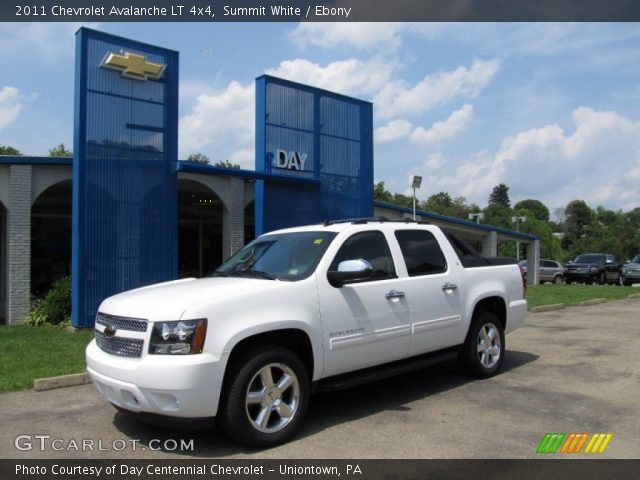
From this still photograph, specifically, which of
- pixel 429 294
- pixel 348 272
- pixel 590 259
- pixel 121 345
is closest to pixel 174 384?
pixel 121 345

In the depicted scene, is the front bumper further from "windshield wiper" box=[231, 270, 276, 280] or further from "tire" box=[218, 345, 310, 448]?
"windshield wiper" box=[231, 270, 276, 280]

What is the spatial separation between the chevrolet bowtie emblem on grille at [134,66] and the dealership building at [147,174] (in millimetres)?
21

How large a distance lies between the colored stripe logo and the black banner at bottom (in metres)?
0.22

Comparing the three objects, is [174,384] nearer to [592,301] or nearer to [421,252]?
[421,252]

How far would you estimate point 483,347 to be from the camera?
6.73 meters

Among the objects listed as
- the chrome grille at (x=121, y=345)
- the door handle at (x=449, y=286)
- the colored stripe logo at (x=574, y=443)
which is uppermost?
the door handle at (x=449, y=286)

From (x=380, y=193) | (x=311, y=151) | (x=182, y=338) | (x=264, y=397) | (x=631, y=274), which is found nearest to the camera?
(x=182, y=338)

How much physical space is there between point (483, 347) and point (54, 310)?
31.1 ft

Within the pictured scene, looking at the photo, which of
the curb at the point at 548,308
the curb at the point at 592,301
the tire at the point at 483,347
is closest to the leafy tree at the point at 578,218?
the curb at the point at 592,301

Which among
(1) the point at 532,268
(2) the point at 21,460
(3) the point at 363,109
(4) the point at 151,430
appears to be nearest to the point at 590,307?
(3) the point at 363,109

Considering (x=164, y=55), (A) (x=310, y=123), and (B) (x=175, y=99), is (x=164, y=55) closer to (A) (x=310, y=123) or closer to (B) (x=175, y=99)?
(B) (x=175, y=99)

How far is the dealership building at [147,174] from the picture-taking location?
437 inches

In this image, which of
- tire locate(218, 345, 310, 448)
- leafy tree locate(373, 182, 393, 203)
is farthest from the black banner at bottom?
leafy tree locate(373, 182, 393, 203)

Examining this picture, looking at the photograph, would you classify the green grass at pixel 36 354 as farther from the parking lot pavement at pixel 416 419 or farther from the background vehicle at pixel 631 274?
the background vehicle at pixel 631 274
